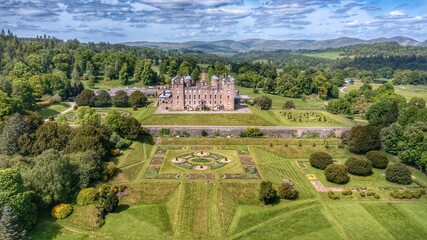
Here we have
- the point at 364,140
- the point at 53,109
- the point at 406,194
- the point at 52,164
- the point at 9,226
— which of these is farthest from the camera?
the point at 53,109

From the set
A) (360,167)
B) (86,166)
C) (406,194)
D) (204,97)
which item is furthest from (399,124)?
(86,166)

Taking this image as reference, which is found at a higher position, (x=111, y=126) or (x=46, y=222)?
(x=111, y=126)

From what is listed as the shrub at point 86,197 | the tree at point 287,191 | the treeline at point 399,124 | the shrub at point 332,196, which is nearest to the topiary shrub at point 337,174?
the shrub at point 332,196

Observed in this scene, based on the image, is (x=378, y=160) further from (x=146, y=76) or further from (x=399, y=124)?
(x=146, y=76)

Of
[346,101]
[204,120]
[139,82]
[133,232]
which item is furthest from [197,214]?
[139,82]

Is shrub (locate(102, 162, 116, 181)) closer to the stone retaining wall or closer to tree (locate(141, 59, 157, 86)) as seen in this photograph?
the stone retaining wall

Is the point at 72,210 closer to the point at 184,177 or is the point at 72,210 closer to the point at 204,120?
the point at 184,177

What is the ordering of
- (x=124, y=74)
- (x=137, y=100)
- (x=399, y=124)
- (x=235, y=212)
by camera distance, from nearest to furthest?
1. (x=235, y=212)
2. (x=399, y=124)
3. (x=137, y=100)
4. (x=124, y=74)
